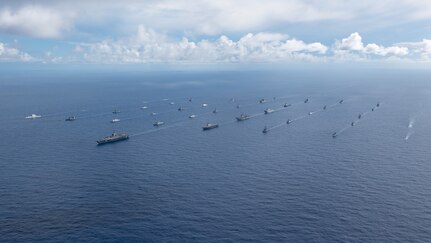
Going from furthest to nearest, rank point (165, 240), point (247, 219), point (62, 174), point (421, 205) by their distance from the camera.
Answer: point (62, 174) → point (421, 205) → point (247, 219) → point (165, 240)

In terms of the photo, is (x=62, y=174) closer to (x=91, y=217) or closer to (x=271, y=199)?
(x=91, y=217)

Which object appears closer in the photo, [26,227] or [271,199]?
[26,227]

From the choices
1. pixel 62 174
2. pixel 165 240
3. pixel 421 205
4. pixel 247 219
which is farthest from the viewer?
pixel 62 174

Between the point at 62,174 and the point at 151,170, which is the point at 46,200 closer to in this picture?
the point at 62,174

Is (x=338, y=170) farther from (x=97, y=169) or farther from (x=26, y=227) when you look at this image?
(x=26, y=227)

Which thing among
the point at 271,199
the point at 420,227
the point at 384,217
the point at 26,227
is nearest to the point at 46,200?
the point at 26,227

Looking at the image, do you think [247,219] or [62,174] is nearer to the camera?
[247,219]

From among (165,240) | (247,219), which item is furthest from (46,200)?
(247,219)

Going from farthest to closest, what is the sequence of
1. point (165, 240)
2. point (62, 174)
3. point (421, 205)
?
point (62, 174) < point (421, 205) < point (165, 240)
